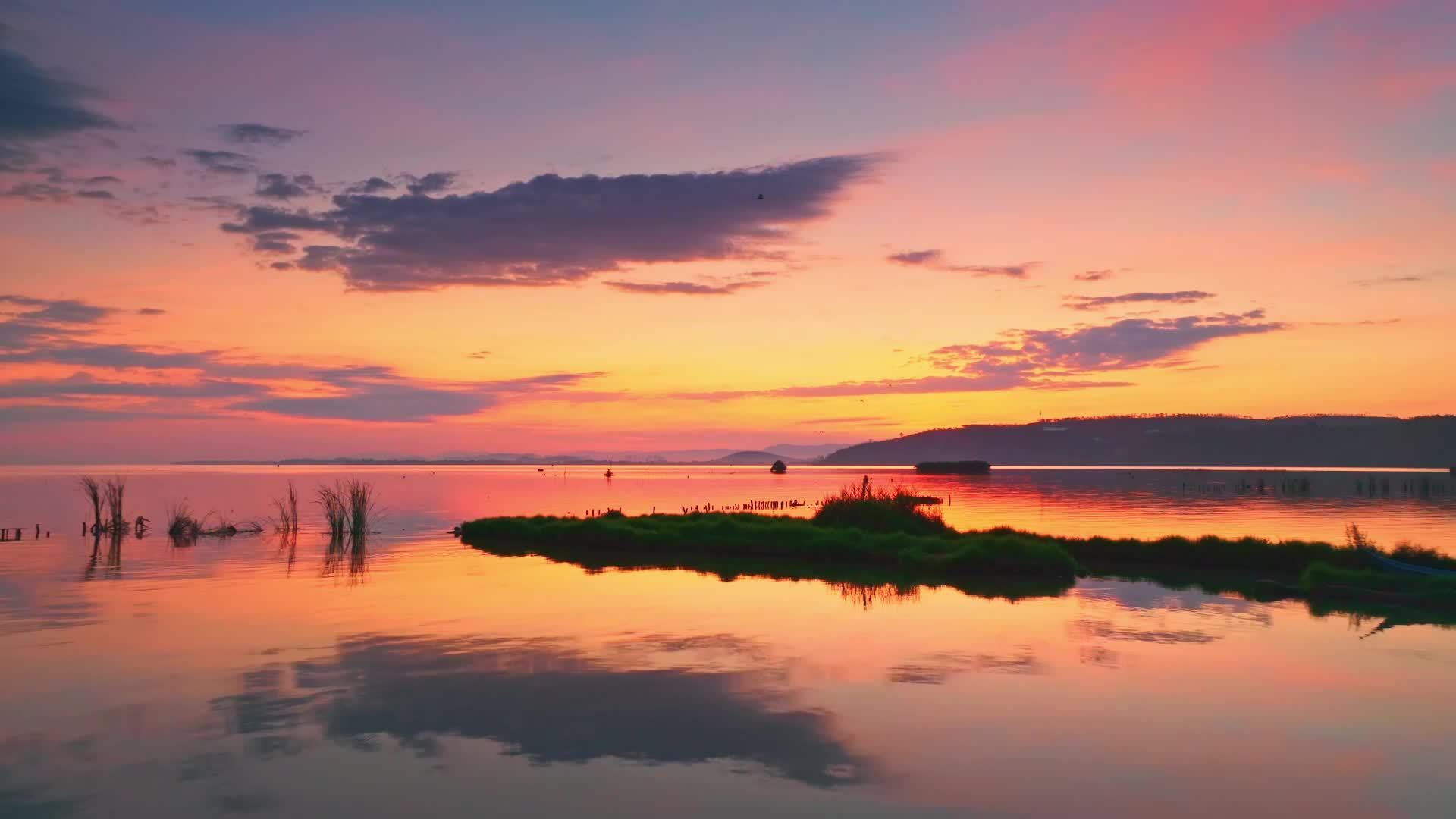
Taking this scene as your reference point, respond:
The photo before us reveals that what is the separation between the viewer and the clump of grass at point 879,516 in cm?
5044

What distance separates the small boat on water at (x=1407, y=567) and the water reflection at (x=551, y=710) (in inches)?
964

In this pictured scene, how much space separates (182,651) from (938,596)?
22.0 meters

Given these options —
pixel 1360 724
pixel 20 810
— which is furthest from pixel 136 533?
pixel 1360 724

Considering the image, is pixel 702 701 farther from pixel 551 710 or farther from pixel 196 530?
pixel 196 530

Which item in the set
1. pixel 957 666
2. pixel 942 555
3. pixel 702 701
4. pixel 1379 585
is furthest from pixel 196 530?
pixel 1379 585

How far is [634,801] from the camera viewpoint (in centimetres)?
1280

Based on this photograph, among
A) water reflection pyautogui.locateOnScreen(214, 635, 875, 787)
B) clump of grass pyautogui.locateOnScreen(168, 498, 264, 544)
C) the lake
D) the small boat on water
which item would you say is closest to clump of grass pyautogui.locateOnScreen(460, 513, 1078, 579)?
the lake

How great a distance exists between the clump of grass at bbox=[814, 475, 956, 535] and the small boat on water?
719 inches

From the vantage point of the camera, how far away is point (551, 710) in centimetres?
1741

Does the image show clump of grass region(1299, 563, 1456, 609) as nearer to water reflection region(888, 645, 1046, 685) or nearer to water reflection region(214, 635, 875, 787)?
water reflection region(888, 645, 1046, 685)

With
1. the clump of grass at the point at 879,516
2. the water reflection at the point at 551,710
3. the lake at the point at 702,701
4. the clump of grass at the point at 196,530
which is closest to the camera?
the lake at the point at 702,701

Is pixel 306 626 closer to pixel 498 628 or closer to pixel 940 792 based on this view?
pixel 498 628

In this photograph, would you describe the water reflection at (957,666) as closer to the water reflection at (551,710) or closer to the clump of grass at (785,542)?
the water reflection at (551,710)

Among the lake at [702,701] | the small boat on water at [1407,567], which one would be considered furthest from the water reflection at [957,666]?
the small boat on water at [1407,567]
